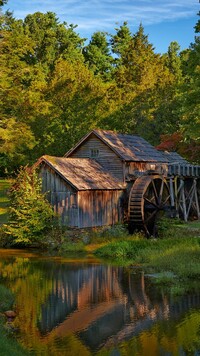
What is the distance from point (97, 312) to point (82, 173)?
15.6m

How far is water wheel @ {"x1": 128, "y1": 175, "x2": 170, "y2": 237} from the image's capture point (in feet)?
99.1

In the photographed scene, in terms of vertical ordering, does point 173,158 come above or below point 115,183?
above

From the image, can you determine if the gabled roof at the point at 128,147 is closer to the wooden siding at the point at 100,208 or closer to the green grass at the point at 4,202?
the wooden siding at the point at 100,208

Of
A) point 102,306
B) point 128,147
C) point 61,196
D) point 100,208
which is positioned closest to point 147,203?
point 100,208

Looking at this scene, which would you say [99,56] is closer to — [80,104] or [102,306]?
[80,104]

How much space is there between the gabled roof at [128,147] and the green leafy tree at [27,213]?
6680 millimetres

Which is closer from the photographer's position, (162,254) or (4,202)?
(162,254)

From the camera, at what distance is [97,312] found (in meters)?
15.4

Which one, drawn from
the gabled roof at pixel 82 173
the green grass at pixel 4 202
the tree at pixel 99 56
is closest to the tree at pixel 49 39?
the tree at pixel 99 56

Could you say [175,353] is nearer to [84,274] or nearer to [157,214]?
[84,274]

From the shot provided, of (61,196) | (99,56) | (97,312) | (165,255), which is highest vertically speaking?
(99,56)

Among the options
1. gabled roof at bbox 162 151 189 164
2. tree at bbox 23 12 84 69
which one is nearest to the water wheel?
gabled roof at bbox 162 151 189 164

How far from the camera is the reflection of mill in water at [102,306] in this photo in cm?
1351

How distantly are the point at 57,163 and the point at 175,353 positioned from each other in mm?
19070
